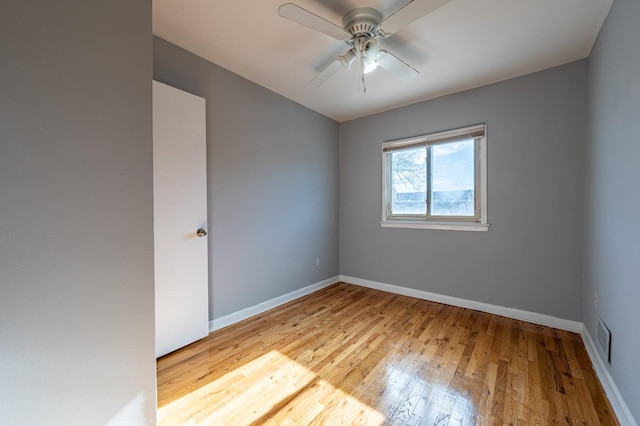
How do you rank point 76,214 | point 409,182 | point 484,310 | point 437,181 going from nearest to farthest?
point 76,214, point 484,310, point 437,181, point 409,182

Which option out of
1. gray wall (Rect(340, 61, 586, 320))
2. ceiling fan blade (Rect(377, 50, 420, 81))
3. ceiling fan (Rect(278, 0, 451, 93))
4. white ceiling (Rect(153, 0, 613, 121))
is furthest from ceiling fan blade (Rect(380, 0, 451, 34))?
gray wall (Rect(340, 61, 586, 320))

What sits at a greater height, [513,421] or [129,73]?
[129,73]

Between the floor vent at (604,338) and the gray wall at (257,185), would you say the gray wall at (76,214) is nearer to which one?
the gray wall at (257,185)

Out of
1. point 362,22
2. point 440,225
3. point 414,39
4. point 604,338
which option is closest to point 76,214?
point 362,22

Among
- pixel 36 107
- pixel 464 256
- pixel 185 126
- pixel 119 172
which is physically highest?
pixel 185 126

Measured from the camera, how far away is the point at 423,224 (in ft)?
10.3

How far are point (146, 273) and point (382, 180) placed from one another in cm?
302

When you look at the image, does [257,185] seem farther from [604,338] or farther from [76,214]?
[604,338]

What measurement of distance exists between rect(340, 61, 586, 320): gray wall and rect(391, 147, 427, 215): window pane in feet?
0.86

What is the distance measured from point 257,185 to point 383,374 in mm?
2061

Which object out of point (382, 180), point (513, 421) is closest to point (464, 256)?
point (382, 180)

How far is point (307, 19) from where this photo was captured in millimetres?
1520

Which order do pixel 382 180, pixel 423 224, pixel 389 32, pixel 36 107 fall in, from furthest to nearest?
pixel 382 180 < pixel 423 224 < pixel 389 32 < pixel 36 107

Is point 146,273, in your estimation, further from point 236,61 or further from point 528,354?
point 528,354
